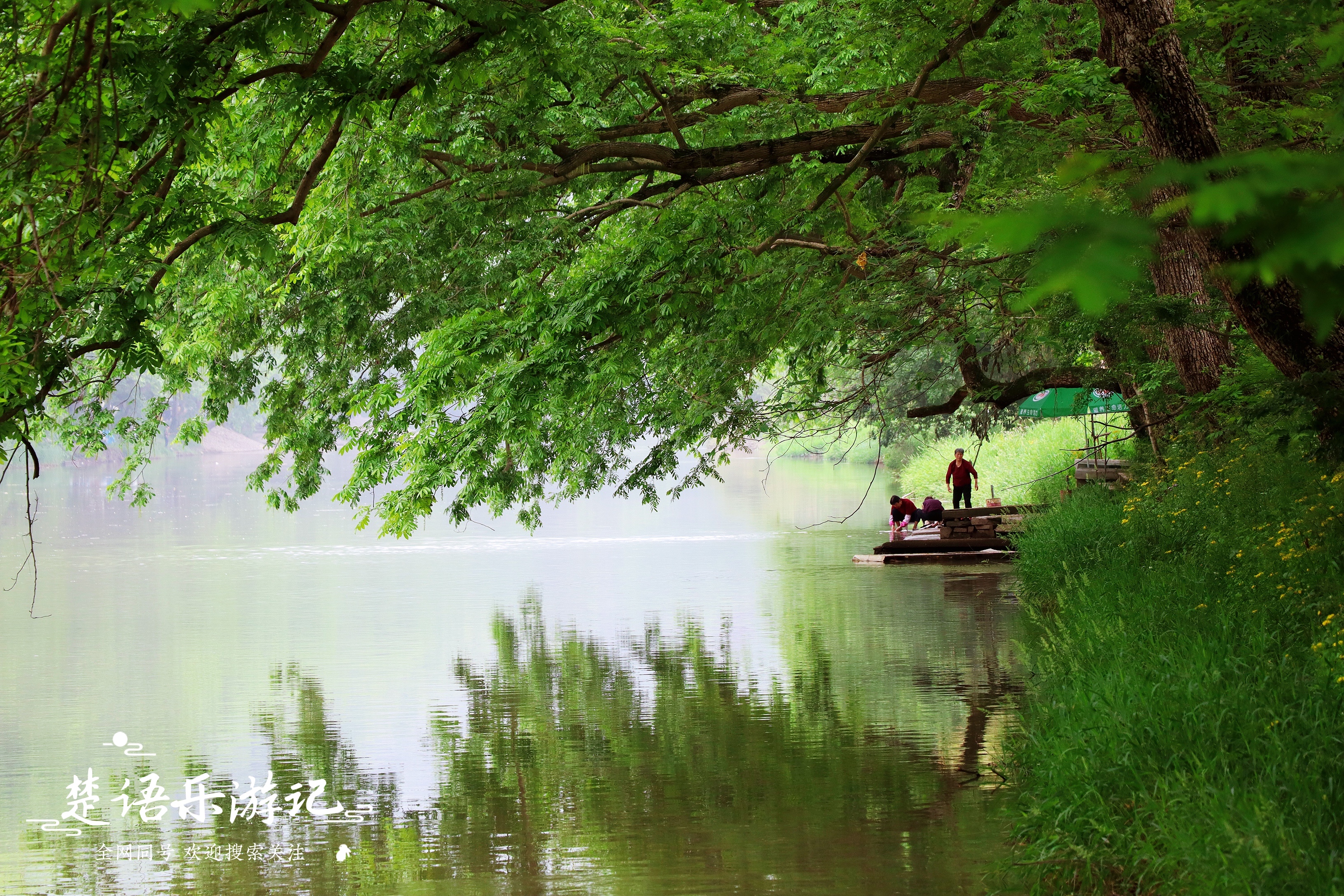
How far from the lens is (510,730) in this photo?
10.8 meters

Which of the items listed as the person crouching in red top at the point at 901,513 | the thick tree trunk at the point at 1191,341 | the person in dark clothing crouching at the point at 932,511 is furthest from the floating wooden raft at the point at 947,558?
the thick tree trunk at the point at 1191,341

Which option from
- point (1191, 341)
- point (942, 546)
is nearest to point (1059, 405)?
point (942, 546)

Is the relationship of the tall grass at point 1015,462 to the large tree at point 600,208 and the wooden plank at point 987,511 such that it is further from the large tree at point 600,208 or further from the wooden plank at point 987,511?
the large tree at point 600,208

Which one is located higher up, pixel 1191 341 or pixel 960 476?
pixel 1191 341

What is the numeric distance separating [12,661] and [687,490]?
39629 millimetres

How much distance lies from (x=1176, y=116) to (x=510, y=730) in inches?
268

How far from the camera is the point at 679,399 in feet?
55.9

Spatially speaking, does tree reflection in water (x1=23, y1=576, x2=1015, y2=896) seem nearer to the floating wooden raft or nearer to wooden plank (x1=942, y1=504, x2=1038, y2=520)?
the floating wooden raft

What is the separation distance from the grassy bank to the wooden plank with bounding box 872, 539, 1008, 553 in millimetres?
10832

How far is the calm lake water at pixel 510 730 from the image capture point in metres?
7.27

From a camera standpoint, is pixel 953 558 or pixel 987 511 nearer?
pixel 953 558

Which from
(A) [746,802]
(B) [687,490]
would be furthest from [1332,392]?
(B) [687,490]

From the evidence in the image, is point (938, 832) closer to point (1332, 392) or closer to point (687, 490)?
point (1332, 392)

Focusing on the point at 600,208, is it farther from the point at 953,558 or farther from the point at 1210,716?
the point at 953,558
